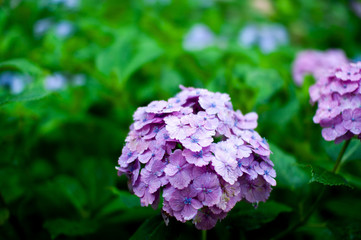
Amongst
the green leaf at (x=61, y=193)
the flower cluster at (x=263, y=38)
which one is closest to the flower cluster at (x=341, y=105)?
the green leaf at (x=61, y=193)

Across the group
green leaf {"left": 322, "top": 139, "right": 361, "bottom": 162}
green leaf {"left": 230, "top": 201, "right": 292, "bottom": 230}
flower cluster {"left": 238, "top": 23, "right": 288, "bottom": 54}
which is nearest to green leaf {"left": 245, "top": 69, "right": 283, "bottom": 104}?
green leaf {"left": 322, "top": 139, "right": 361, "bottom": 162}

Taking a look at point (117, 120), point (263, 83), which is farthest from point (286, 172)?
point (117, 120)

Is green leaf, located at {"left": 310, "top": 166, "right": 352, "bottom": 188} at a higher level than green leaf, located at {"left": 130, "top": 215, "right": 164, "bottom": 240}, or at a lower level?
higher

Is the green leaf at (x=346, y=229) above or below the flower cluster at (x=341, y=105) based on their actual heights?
below

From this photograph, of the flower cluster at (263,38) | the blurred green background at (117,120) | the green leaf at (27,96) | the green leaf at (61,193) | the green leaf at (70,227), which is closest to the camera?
the green leaf at (27,96)

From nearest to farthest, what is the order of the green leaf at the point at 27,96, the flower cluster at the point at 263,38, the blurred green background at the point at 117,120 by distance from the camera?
the green leaf at the point at 27,96, the blurred green background at the point at 117,120, the flower cluster at the point at 263,38

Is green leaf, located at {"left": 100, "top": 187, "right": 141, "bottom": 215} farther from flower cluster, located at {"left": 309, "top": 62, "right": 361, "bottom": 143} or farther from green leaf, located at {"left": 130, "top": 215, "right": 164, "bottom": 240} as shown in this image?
flower cluster, located at {"left": 309, "top": 62, "right": 361, "bottom": 143}

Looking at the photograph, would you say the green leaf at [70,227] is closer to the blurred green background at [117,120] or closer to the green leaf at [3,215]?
the blurred green background at [117,120]
